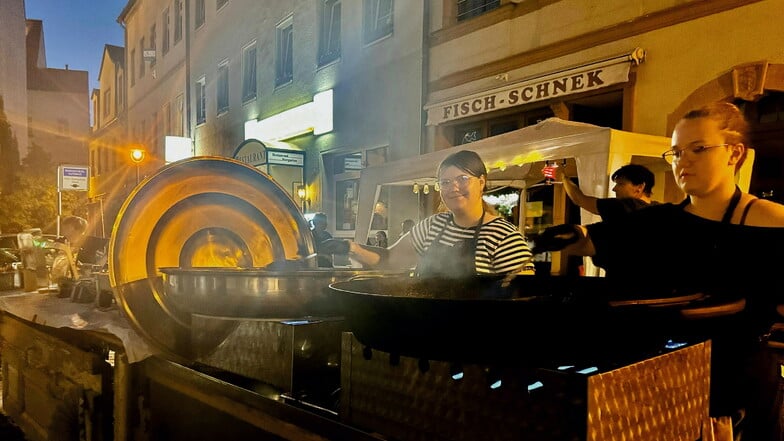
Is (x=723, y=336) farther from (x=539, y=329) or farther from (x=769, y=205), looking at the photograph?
(x=539, y=329)

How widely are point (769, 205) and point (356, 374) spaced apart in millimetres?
1363

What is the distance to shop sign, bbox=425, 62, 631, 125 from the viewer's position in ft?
24.3

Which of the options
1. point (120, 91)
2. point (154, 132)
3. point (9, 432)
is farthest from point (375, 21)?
point (120, 91)

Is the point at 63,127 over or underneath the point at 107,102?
underneath

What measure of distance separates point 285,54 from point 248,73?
101 inches

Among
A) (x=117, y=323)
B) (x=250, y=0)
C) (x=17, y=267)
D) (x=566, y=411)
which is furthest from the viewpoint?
(x=250, y=0)

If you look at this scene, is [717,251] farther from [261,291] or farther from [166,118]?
→ [166,118]

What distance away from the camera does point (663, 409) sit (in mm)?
1164

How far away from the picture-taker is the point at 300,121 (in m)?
14.2

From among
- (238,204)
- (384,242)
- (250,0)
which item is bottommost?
(384,242)

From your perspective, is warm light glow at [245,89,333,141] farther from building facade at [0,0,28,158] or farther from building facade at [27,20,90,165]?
building facade at [27,20,90,165]

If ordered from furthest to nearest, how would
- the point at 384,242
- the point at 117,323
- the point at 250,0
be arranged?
the point at 250,0 → the point at 384,242 → the point at 117,323

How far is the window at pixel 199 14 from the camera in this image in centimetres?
2034

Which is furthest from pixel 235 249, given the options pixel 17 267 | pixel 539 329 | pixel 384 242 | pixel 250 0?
pixel 250 0
